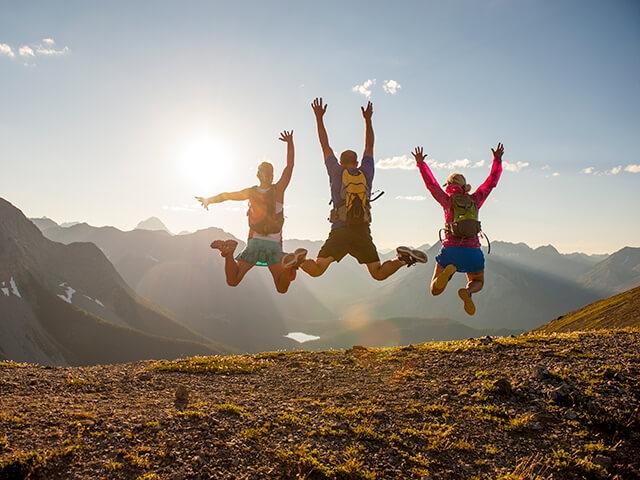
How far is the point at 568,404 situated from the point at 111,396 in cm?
1429

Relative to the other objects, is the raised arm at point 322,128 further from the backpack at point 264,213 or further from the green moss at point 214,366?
the green moss at point 214,366

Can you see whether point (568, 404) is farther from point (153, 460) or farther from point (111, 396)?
point (111, 396)

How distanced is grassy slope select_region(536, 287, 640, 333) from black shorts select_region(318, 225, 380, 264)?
66.2 metres

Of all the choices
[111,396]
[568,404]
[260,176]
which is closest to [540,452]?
[568,404]

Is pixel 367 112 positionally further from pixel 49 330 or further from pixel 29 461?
pixel 49 330

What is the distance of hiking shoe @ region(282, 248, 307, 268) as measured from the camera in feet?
35.5

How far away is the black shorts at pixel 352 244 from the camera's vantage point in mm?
11031

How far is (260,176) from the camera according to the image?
12117mm

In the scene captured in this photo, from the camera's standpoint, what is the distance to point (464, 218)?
1195cm

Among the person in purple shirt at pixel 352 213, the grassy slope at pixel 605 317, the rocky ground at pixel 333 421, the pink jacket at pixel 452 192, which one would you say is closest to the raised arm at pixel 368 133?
the person in purple shirt at pixel 352 213

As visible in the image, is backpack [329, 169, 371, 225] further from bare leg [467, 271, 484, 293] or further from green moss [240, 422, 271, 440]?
green moss [240, 422, 271, 440]

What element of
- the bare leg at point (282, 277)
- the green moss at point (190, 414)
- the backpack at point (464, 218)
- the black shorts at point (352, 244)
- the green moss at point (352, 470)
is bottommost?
the green moss at point (352, 470)

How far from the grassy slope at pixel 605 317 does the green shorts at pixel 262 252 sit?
67.2m

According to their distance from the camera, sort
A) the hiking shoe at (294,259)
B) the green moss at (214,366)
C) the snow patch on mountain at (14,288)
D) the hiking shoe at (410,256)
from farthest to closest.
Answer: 1. the snow patch on mountain at (14,288)
2. the green moss at (214,366)
3. the hiking shoe at (410,256)
4. the hiking shoe at (294,259)
